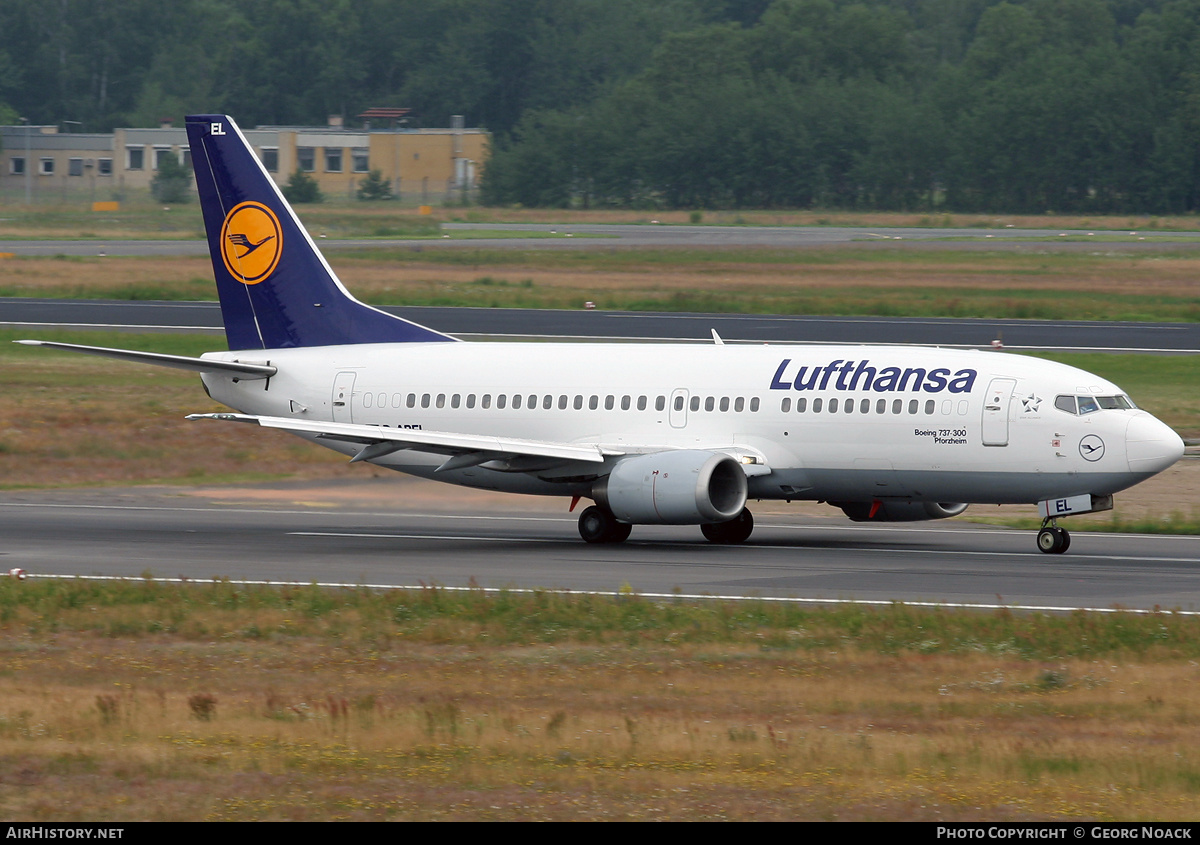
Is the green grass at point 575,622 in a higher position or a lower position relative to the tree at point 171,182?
Result: lower

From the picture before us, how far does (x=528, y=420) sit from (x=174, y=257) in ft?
241

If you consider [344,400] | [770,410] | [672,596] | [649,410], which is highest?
[770,410]

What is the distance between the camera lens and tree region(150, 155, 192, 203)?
16538 centimetres

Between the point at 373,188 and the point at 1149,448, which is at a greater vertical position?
the point at 373,188

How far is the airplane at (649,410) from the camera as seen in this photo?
107 ft

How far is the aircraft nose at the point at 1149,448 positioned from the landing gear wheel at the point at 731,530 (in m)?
7.57

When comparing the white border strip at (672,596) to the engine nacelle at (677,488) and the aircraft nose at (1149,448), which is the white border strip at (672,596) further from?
the aircraft nose at (1149,448)

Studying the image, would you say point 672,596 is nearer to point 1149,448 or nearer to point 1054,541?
point 1054,541

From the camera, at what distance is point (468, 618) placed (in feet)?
81.8

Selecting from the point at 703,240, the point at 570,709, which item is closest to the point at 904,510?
the point at 570,709

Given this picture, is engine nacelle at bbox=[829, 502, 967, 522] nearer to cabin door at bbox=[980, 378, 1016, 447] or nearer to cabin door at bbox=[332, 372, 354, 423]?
cabin door at bbox=[980, 378, 1016, 447]

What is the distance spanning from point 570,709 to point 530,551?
48.3 feet

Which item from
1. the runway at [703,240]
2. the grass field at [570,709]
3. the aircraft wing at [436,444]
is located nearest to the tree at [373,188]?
the runway at [703,240]

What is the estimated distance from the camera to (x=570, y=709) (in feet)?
62.7
